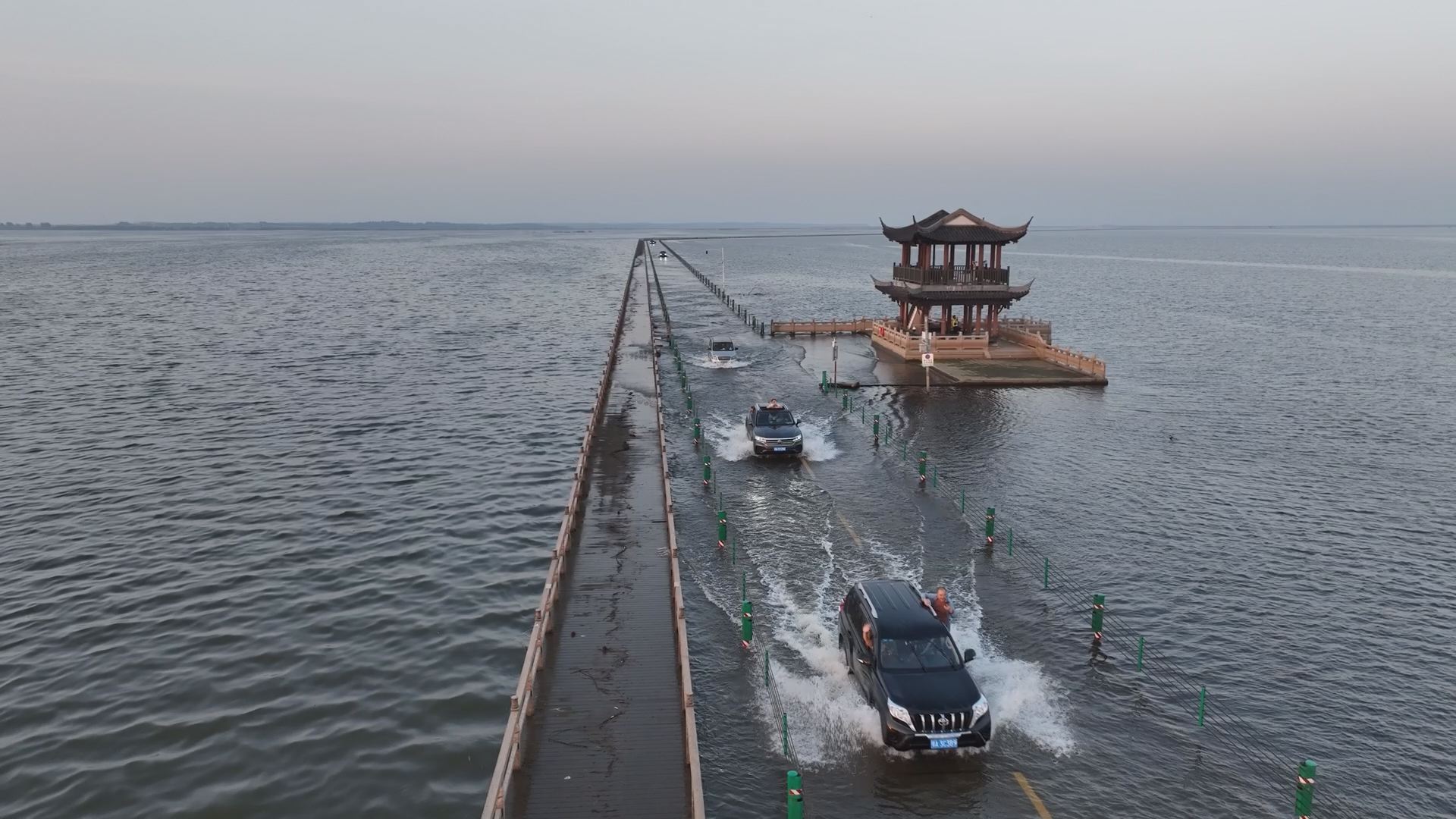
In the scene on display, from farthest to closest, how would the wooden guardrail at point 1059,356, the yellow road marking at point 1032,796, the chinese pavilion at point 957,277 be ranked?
the chinese pavilion at point 957,277, the wooden guardrail at point 1059,356, the yellow road marking at point 1032,796

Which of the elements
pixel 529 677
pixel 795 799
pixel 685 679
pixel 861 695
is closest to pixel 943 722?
pixel 861 695

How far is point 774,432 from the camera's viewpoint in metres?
38.1

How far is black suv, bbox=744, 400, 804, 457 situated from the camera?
124 ft

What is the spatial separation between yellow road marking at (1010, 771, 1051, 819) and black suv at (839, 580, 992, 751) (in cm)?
82

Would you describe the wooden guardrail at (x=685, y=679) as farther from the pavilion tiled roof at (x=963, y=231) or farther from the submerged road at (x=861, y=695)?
the pavilion tiled roof at (x=963, y=231)

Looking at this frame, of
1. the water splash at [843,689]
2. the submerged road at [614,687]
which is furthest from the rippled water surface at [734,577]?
the submerged road at [614,687]

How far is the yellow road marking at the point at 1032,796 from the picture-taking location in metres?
15.3

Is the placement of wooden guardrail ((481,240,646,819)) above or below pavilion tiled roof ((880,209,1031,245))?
below

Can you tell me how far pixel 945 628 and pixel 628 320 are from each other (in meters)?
72.0

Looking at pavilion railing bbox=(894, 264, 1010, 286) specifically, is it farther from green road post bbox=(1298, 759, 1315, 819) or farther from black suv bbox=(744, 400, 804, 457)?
green road post bbox=(1298, 759, 1315, 819)

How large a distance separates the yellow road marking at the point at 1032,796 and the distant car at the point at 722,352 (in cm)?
4754

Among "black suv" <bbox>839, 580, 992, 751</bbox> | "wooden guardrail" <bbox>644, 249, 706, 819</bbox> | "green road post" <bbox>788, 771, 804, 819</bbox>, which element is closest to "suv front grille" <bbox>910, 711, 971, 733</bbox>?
"black suv" <bbox>839, 580, 992, 751</bbox>

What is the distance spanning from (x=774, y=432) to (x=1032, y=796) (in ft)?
76.6

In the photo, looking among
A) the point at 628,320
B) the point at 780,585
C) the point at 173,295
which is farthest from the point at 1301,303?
the point at 173,295
